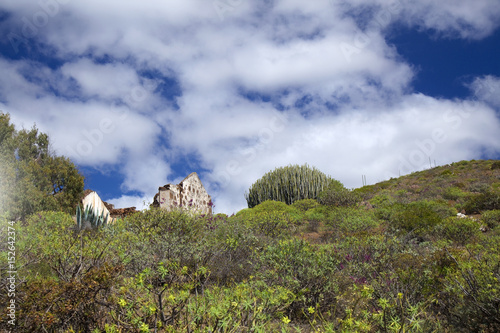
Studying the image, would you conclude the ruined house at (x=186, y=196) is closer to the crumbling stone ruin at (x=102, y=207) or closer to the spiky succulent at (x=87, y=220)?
the crumbling stone ruin at (x=102, y=207)

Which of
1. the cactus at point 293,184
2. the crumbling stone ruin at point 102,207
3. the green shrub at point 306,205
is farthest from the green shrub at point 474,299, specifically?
the cactus at point 293,184

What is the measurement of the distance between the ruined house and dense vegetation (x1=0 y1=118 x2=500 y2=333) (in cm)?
199

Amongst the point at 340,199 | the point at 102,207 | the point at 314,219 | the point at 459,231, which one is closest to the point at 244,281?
the point at 459,231

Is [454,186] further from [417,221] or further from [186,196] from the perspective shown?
[186,196]

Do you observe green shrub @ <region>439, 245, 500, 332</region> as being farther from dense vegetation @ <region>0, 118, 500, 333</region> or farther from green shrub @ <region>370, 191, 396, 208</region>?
green shrub @ <region>370, 191, 396, 208</region>

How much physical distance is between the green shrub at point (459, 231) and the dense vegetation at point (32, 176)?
1470cm

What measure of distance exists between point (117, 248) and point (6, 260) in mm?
1524

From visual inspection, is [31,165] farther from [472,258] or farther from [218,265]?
[472,258]

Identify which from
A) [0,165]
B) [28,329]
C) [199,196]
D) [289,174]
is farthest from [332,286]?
[289,174]

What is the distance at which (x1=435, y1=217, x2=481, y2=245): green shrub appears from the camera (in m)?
10.0

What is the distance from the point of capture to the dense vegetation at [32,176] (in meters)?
14.7

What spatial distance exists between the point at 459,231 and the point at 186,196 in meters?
9.02

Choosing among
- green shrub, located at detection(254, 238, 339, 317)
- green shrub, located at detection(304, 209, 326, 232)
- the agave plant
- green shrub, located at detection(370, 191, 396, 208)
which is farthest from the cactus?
green shrub, located at detection(254, 238, 339, 317)

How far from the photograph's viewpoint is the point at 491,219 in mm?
12477
